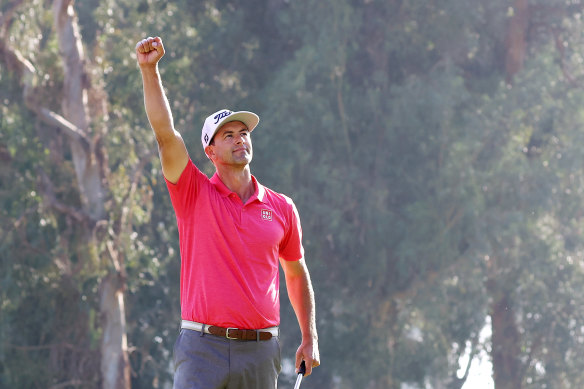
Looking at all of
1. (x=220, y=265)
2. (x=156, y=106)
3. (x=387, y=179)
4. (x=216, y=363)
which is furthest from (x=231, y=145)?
(x=387, y=179)

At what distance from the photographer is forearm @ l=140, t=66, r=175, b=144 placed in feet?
16.5

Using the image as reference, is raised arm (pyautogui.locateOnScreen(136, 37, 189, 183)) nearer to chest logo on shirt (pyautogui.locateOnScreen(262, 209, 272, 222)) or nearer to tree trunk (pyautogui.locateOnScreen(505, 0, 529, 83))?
chest logo on shirt (pyautogui.locateOnScreen(262, 209, 272, 222))

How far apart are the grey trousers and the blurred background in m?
14.9

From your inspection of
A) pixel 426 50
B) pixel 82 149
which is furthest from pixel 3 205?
pixel 426 50

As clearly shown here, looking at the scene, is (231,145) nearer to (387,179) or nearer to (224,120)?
(224,120)

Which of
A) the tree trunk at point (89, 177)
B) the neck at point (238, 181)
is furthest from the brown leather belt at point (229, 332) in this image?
the tree trunk at point (89, 177)

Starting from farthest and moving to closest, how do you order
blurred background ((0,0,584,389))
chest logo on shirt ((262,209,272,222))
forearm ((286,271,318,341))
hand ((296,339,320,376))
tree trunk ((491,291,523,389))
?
1. tree trunk ((491,291,523,389))
2. blurred background ((0,0,584,389))
3. forearm ((286,271,318,341))
4. hand ((296,339,320,376))
5. chest logo on shirt ((262,209,272,222))

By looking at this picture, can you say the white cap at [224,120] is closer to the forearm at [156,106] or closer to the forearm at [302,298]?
the forearm at [156,106]

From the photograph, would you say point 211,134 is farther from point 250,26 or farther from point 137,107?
point 250,26

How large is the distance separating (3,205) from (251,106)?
5.78 meters

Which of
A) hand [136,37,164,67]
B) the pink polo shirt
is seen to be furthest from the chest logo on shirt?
hand [136,37,164,67]

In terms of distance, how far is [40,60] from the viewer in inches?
732

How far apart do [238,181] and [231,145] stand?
0.55 ft

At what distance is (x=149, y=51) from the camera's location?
504 centimetres
